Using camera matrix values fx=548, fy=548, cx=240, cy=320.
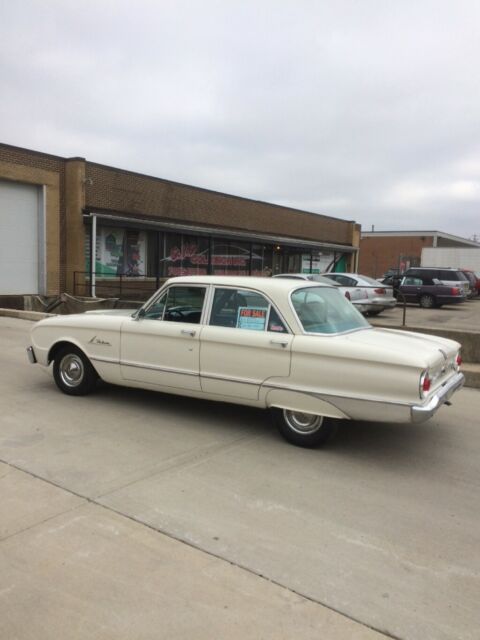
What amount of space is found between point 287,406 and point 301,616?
2.40 m

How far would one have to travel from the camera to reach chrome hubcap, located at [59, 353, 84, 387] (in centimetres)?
654

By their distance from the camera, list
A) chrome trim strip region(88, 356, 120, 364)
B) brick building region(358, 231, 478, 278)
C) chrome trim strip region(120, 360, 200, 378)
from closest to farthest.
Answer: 1. chrome trim strip region(120, 360, 200, 378)
2. chrome trim strip region(88, 356, 120, 364)
3. brick building region(358, 231, 478, 278)

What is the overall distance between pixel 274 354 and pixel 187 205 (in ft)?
73.1

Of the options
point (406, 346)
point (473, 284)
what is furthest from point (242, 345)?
point (473, 284)

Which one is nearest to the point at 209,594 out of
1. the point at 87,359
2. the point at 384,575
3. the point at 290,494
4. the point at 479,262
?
the point at 384,575

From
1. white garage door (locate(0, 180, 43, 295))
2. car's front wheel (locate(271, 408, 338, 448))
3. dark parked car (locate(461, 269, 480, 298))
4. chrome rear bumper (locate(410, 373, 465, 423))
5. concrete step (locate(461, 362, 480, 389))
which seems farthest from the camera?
dark parked car (locate(461, 269, 480, 298))

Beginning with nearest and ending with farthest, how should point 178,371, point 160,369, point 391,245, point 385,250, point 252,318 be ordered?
point 252,318 → point 178,371 → point 160,369 → point 391,245 → point 385,250

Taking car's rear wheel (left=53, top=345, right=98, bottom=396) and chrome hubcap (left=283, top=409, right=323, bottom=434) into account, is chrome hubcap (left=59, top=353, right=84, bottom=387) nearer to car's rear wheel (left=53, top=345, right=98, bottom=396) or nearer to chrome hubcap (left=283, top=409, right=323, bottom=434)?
car's rear wheel (left=53, top=345, right=98, bottom=396)

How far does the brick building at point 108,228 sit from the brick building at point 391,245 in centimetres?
3860

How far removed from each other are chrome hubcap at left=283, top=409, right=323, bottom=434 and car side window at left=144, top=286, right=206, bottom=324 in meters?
1.38

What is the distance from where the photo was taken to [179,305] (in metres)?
5.86

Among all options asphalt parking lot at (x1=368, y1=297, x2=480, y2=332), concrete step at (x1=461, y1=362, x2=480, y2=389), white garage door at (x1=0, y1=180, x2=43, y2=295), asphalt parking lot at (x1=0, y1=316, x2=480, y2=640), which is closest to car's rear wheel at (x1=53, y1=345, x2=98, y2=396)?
asphalt parking lot at (x1=0, y1=316, x2=480, y2=640)

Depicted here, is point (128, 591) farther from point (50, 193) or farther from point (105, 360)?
point (50, 193)

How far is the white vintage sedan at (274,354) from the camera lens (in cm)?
460
